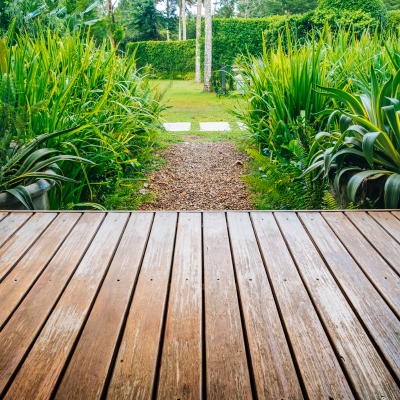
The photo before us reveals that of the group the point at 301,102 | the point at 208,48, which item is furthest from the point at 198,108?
the point at 301,102

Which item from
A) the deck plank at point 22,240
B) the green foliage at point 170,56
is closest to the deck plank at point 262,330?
the deck plank at point 22,240

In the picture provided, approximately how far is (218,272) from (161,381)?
529 mm

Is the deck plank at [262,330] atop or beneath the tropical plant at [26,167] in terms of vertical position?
beneath

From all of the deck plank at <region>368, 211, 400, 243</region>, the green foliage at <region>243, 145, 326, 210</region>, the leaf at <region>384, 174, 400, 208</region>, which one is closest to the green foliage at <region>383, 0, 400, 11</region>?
the green foliage at <region>243, 145, 326, 210</region>

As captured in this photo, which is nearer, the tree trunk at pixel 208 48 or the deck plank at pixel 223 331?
the deck plank at pixel 223 331

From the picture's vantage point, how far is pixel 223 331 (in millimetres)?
1078

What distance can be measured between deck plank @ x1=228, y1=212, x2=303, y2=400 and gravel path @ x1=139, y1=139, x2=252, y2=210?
1.70 m

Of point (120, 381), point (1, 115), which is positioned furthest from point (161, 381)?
point (1, 115)

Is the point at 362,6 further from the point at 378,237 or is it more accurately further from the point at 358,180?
the point at 378,237

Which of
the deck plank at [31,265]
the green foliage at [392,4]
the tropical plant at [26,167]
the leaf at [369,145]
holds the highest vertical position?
the green foliage at [392,4]

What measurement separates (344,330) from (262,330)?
0.72 ft

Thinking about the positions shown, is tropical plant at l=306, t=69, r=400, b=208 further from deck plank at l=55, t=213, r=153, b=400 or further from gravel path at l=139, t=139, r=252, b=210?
deck plank at l=55, t=213, r=153, b=400

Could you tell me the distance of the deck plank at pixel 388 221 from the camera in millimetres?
1701

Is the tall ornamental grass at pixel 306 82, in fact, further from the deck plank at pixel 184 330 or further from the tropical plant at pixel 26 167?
the deck plank at pixel 184 330
